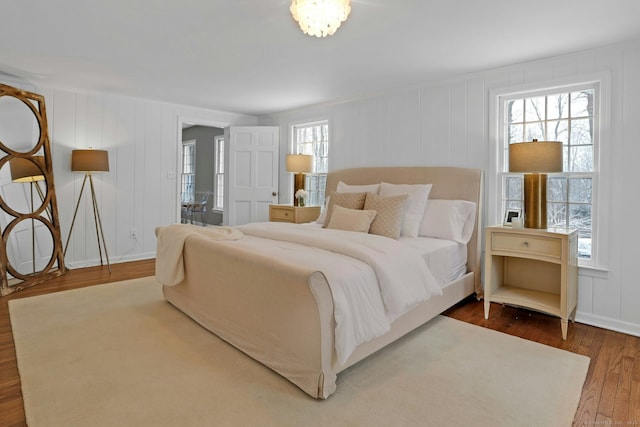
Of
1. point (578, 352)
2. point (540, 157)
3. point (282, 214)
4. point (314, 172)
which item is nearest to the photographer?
point (578, 352)

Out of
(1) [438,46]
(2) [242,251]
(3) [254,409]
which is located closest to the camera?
(3) [254,409]

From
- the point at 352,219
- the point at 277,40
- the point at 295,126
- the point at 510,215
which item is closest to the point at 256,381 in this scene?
the point at 352,219

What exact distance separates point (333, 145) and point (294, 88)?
101 cm

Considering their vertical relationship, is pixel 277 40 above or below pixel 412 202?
above

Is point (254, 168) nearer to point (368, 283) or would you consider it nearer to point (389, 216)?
point (389, 216)

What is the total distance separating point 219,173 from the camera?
7.87 metres

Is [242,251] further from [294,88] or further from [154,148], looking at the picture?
[154,148]

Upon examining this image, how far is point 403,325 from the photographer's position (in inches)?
98.0

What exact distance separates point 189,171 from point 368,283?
7.76m


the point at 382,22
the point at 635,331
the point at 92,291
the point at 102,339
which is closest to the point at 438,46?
the point at 382,22

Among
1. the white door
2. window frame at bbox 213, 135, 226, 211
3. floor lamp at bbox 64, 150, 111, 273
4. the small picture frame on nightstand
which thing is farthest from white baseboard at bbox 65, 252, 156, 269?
the small picture frame on nightstand

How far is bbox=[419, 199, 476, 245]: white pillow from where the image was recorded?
339 centimetres

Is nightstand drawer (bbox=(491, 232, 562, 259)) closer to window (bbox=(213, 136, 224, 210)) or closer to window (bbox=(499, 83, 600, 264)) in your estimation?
window (bbox=(499, 83, 600, 264))

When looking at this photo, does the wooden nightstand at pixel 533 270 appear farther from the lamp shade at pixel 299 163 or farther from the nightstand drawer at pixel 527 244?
the lamp shade at pixel 299 163
